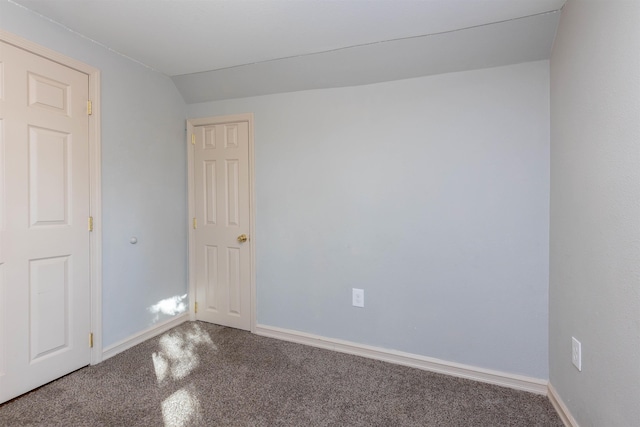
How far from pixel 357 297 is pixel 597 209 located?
1.58 m

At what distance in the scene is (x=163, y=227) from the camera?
2811 mm

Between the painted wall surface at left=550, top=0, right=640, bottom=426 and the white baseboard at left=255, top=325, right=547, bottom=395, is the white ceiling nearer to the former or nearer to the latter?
the painted wall surface at left=550, top=0, right=640, bottom=426

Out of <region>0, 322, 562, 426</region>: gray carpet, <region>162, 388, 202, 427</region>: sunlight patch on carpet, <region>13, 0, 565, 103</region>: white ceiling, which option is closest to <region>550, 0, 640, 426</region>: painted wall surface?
<region>13, 0, 565, 103</region>: white ceiling

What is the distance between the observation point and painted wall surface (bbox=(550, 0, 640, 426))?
114 cm

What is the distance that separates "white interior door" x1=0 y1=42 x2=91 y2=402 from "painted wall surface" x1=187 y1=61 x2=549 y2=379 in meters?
1.25

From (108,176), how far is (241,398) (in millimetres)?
1815

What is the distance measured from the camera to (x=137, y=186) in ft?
8.36

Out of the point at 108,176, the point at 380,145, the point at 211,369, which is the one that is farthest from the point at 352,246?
the point at 108,176

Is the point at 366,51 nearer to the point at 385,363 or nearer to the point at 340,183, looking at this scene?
the point at 340,183

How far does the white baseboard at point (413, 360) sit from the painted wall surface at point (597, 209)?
0.61 ft

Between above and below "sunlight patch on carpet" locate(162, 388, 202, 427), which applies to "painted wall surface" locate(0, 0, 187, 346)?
above

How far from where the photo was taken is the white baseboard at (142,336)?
233 cm

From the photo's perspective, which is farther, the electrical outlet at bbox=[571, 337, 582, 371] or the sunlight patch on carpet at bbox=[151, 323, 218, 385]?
the sunlight patch on carpet at bbox=[151, 323, 218, 385]

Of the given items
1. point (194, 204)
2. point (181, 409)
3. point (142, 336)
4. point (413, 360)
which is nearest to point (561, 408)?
point (413, 360)
